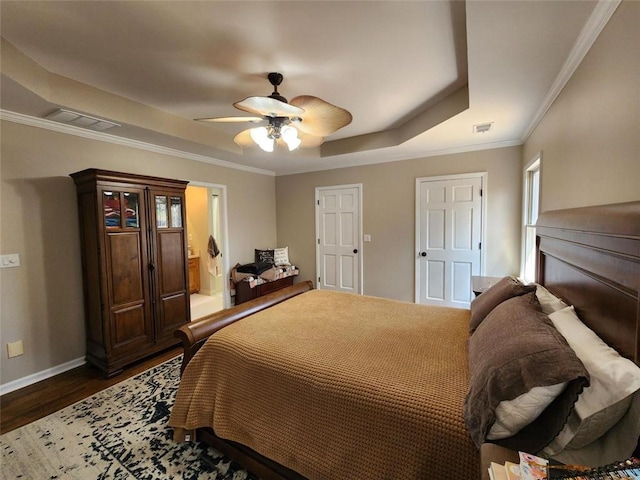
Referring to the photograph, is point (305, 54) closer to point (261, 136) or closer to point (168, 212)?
point (261, 136)

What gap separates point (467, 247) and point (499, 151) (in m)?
1.26

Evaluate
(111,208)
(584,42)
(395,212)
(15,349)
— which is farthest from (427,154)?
(15,349)

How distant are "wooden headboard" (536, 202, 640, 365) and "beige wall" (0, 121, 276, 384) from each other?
12.5 ft

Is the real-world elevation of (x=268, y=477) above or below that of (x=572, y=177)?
below

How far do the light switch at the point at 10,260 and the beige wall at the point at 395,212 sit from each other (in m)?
3.49

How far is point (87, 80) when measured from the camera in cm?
223

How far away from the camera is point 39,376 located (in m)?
2.53

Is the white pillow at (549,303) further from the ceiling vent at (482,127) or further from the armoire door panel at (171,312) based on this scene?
the armoire door panel at (171,312)

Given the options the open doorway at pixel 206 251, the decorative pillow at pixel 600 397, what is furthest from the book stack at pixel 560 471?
the open doorway at pixel 206 251

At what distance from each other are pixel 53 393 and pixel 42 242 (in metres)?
1.31

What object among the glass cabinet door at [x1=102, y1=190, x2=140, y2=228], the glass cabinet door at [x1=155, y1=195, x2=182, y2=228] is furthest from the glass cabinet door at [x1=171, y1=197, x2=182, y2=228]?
the glass cabinet door at [x1=102, y1=190, x2=140, y2=228]

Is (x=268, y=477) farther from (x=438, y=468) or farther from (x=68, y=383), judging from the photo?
(x=68, y=383)

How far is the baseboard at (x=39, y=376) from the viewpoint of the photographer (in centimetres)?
236

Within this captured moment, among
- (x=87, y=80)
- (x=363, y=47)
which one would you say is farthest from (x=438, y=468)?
(x=87, y=80)
